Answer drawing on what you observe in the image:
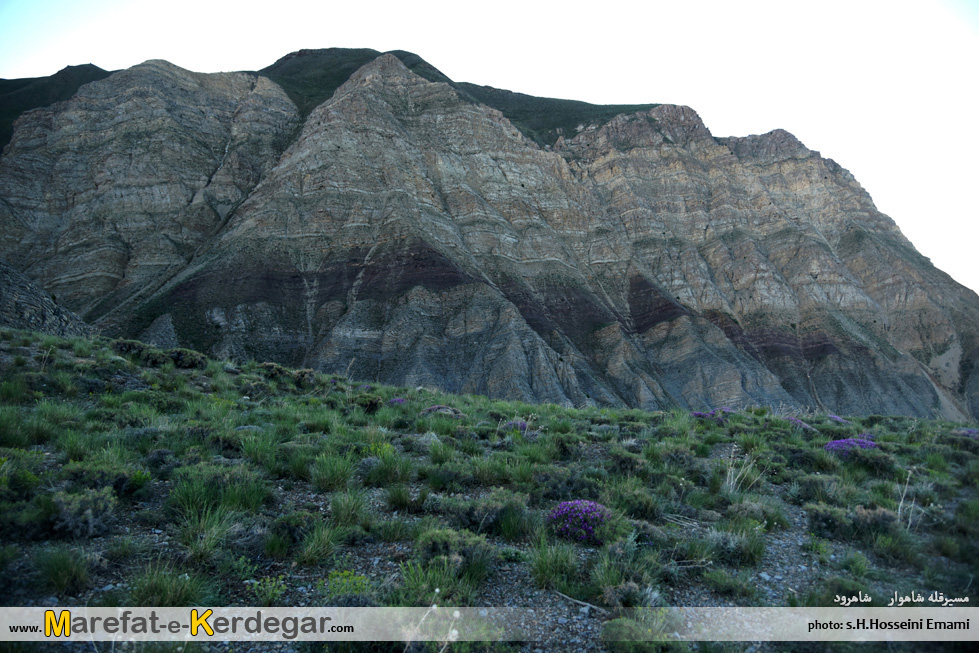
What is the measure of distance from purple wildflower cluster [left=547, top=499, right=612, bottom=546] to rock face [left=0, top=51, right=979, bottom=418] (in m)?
35.2

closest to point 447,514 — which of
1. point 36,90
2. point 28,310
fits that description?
point 28,310

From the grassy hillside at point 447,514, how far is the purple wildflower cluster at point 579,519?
1.1 inches

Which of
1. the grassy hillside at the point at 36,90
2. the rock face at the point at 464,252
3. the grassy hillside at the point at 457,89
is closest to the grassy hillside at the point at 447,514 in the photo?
the rock face at the point at 464,252

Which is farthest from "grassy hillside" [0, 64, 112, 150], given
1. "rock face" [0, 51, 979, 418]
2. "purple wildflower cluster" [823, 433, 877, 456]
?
"purple wildflower cluster" [823, 433, 877, 456]

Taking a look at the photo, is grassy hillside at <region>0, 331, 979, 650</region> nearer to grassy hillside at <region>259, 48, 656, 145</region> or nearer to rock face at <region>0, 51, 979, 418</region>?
rock face at <region>0, 51, 979, 418</region>

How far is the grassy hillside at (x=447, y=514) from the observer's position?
408 centimetres

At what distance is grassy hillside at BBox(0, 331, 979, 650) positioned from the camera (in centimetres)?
408

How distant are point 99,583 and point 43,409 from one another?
5.60 m

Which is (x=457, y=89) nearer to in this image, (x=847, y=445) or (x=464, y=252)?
(x=464, y=252)

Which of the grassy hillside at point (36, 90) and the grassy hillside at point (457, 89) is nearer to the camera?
the grassy hillside at point (36, 90)

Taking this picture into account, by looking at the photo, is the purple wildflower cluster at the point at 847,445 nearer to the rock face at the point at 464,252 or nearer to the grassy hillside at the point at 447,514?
the grassy hillside at the point at 447,514

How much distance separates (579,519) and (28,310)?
1879 centimetres

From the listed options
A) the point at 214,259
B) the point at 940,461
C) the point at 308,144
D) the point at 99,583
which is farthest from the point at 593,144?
A: the point at 99,583

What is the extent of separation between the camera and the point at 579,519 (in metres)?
5.52
